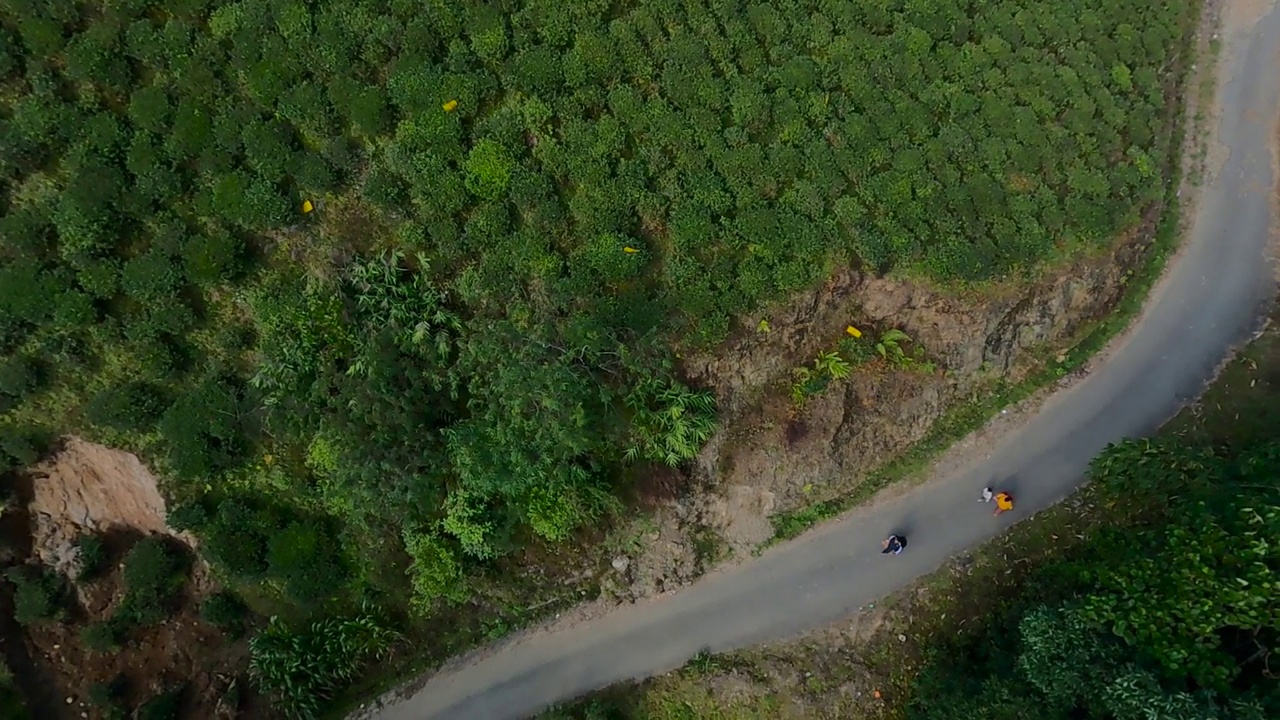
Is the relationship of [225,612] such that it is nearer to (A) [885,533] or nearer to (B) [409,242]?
(B) [409,242]

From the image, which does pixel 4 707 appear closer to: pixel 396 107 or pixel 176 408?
pixel 176 408

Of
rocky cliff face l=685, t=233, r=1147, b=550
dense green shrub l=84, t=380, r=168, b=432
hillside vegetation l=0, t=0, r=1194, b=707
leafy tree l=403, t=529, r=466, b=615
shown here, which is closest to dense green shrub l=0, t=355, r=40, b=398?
hillside vegetation l=0, t=0, r=1194, b=707

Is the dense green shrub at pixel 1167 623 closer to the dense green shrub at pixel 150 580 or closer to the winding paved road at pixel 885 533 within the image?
the winding paved road at pixel 885 533

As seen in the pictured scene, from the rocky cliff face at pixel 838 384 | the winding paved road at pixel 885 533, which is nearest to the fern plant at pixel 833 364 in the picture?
the rocky cliff face at pixel 838 384

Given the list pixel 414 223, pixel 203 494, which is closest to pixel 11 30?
pixel 414 223

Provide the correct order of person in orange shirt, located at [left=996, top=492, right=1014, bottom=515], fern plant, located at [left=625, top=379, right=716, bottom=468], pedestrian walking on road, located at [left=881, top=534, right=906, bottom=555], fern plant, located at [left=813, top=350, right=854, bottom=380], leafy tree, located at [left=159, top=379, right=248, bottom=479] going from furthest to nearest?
person in orange shirt, located at [left=996, top=492, right=1014, bottom=515], pedestrian walking on road, located at [left=881, top=534, right=906, bottom=555], fern plant, located at [left=813, top=350, right=854, bottom=380], fern plant, located at [left=625, top=379, right=716, bottom=468], leafy tree, located at [left=159, top=379, right=248, bottom=479]

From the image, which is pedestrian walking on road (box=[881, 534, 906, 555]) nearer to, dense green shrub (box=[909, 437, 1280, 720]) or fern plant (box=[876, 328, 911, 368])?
dense green shrub (box=[909, 437, 1280, 720])
